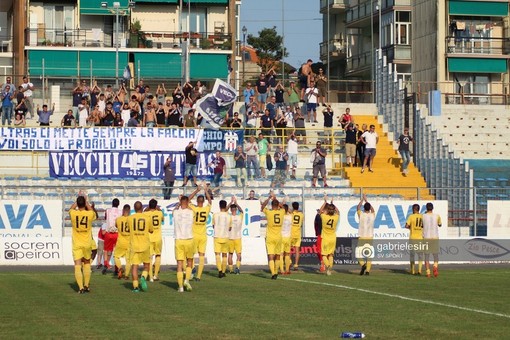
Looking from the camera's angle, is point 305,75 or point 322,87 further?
point 322,87

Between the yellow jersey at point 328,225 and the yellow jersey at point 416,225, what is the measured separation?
2.31 meters

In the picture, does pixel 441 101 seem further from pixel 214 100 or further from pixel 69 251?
pixel 69 251

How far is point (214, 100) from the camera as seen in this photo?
43.8m

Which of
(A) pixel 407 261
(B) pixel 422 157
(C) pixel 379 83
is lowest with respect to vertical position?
(A) pixel 407 261

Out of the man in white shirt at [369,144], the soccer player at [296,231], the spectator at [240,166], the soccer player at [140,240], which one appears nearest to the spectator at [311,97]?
the man in white shirt at [369,144]

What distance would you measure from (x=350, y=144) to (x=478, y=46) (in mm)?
20427

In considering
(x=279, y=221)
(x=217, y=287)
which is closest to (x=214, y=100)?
(x=279, y=221)

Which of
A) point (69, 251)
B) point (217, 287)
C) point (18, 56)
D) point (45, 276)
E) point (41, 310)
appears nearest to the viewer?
point (41, 310)

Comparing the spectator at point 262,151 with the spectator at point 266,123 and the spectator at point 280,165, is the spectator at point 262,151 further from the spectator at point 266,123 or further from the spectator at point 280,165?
the spectator at point 266,123

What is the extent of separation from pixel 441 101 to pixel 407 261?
17.9 meters

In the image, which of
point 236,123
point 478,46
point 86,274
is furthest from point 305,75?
point 86,274

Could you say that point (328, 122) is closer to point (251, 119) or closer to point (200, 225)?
point (251, 119)

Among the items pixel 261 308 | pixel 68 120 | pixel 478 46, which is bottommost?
pixel 261 308

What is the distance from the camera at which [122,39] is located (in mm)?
60719
